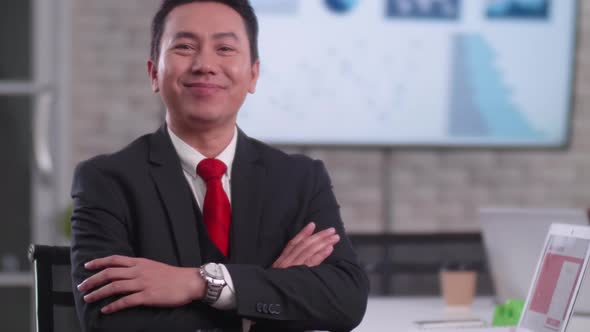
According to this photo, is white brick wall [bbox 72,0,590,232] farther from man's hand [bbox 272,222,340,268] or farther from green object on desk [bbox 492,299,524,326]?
man's hand [bbox 272,222,340,268]

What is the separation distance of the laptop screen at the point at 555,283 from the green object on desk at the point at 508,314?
23 centimetres

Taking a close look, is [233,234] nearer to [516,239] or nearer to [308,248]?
[308,248]

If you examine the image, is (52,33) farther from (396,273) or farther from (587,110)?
(587,110)

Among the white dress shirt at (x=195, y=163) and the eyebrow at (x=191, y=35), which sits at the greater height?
the eyebrow at (x=191, y=35)

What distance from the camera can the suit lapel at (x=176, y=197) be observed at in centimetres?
184

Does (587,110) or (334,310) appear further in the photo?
(587,110)

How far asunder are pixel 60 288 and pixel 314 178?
0.60 metres

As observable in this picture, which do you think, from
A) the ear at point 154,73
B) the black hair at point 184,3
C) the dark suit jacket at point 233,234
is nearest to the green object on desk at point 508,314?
the dark suit jacket at point 233,234

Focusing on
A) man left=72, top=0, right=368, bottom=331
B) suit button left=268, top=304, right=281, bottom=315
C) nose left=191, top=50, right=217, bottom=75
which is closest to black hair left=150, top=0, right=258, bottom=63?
man left=72, top=0, right=368, bottom=331

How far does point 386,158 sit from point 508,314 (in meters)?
2.07

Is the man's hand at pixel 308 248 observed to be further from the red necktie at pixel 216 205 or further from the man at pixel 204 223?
the red necktie at pixel 216 205

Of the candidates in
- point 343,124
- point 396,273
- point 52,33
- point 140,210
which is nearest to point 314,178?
point 140,210

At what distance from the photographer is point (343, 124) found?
13.3 ft

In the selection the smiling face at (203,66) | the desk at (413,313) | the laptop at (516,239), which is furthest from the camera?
the laptop at (516,239)
